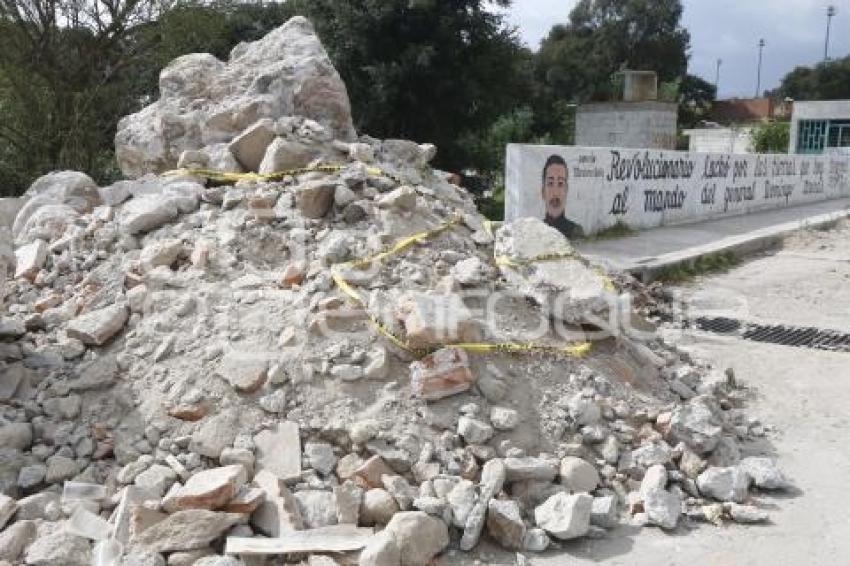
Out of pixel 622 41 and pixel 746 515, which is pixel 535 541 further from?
pixel 622 41

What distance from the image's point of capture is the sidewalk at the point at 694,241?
29.5 ft

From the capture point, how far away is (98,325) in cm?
418

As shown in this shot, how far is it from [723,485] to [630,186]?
816cm

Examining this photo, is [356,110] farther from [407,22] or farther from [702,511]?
[702,511]

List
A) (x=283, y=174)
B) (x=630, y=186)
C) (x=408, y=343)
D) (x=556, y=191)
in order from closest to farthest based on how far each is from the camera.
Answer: (x=408, y=343) < (x=283, y=174) < (x=556, y=191) < (x=630, y=186)

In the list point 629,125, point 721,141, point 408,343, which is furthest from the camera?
point 721,141

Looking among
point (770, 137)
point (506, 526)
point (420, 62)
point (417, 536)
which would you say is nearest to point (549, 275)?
point (506, 526)

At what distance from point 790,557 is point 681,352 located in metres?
2.25

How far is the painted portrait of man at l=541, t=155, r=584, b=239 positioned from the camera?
9.77 m

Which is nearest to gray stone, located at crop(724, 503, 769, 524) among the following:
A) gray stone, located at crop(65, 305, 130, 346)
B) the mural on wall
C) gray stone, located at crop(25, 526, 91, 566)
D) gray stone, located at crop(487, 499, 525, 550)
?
gray stone, located at crop(487, 499, 525, 550)

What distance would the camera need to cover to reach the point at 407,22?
14227mm

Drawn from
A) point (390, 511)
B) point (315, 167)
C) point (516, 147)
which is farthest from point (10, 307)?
point (516, 147)

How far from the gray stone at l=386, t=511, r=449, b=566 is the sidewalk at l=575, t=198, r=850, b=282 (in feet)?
17.4

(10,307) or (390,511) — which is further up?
(10,307)
